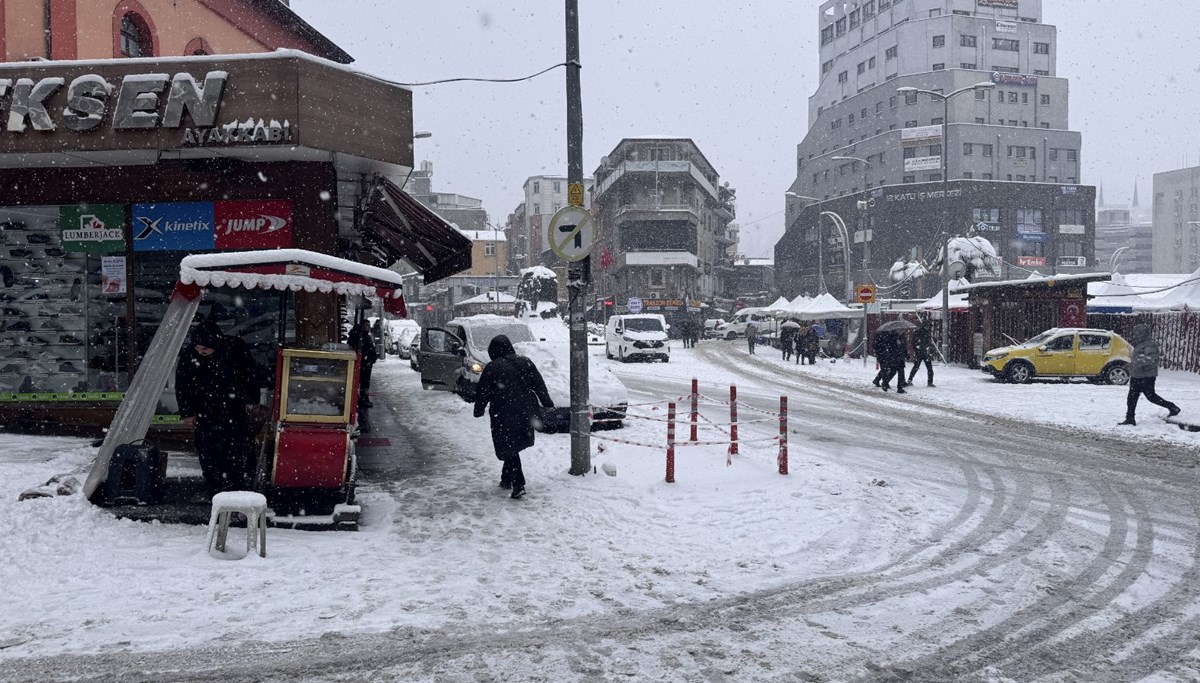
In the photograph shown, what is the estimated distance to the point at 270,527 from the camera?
7.24 metres

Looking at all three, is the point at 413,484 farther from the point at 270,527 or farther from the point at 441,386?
the point at 441,386

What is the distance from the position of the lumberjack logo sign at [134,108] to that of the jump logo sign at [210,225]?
3.83ft

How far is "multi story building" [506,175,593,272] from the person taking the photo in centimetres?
11081

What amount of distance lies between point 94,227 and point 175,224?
1.10 m

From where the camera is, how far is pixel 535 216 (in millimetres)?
112312

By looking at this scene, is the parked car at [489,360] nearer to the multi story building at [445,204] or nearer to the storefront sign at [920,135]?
the storefront sign at [920,135]

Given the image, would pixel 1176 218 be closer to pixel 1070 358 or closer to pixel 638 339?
pixel 638 339

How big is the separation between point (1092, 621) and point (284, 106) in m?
9.60

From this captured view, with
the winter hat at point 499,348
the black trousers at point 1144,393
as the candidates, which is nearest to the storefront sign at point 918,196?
the black trousers at point 1144,393

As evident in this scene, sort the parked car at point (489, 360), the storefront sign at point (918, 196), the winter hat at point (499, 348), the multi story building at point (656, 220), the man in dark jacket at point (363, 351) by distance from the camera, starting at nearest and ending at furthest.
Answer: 1. the winter hat at point (499, 348)
2. the parked car at point (489, 360)
3. the man in dark jacket at point (363, 351)
4. the multi story building at point (656, 220)
5. the storefront sign at point (918, 196)

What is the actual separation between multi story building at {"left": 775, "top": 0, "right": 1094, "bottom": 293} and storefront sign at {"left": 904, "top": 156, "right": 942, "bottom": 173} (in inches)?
3.7

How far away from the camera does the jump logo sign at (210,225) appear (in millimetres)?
11250

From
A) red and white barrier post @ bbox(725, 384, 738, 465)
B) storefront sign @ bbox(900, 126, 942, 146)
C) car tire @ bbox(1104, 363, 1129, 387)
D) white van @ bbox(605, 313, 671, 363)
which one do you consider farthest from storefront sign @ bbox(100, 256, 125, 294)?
storefront sign @ bbox(900, 126, 942, 146)

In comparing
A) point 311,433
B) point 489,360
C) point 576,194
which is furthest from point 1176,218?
point 311,433
